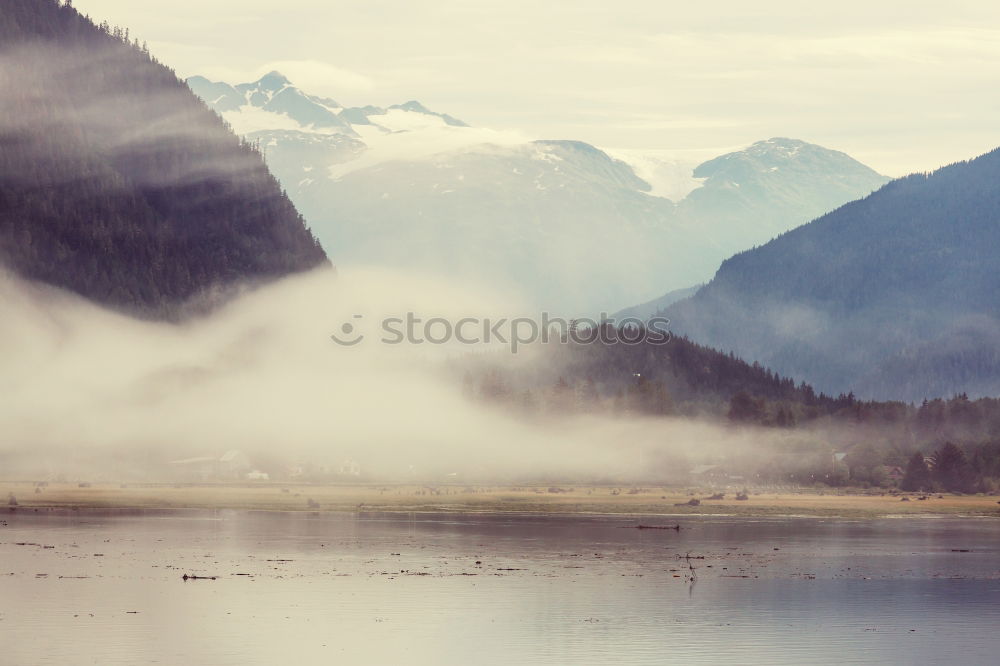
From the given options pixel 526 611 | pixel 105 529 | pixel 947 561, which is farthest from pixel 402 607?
pixel 105 529

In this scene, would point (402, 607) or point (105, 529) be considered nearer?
point (402, 607)

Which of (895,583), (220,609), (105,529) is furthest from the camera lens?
(105,529)

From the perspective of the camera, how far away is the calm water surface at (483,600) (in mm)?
87500

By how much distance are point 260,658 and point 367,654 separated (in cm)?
620

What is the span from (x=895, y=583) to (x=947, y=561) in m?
24.6

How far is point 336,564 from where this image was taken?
135m

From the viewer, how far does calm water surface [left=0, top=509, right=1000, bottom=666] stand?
287 ft

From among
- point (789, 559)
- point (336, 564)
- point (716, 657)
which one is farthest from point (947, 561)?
point (716, 657)

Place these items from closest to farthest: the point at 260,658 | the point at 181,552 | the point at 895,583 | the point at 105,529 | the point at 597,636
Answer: the point at 260,658 → the point at 597,636 → the point at 895,583 → the point at 181,552 → the point at 105,529

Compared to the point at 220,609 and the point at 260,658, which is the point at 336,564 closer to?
the point at 220,609

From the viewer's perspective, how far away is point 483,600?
11100 centimetres

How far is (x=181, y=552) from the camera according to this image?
14550 centimetres

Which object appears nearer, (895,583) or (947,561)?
(895,583)

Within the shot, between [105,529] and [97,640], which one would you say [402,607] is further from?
[105,529]
